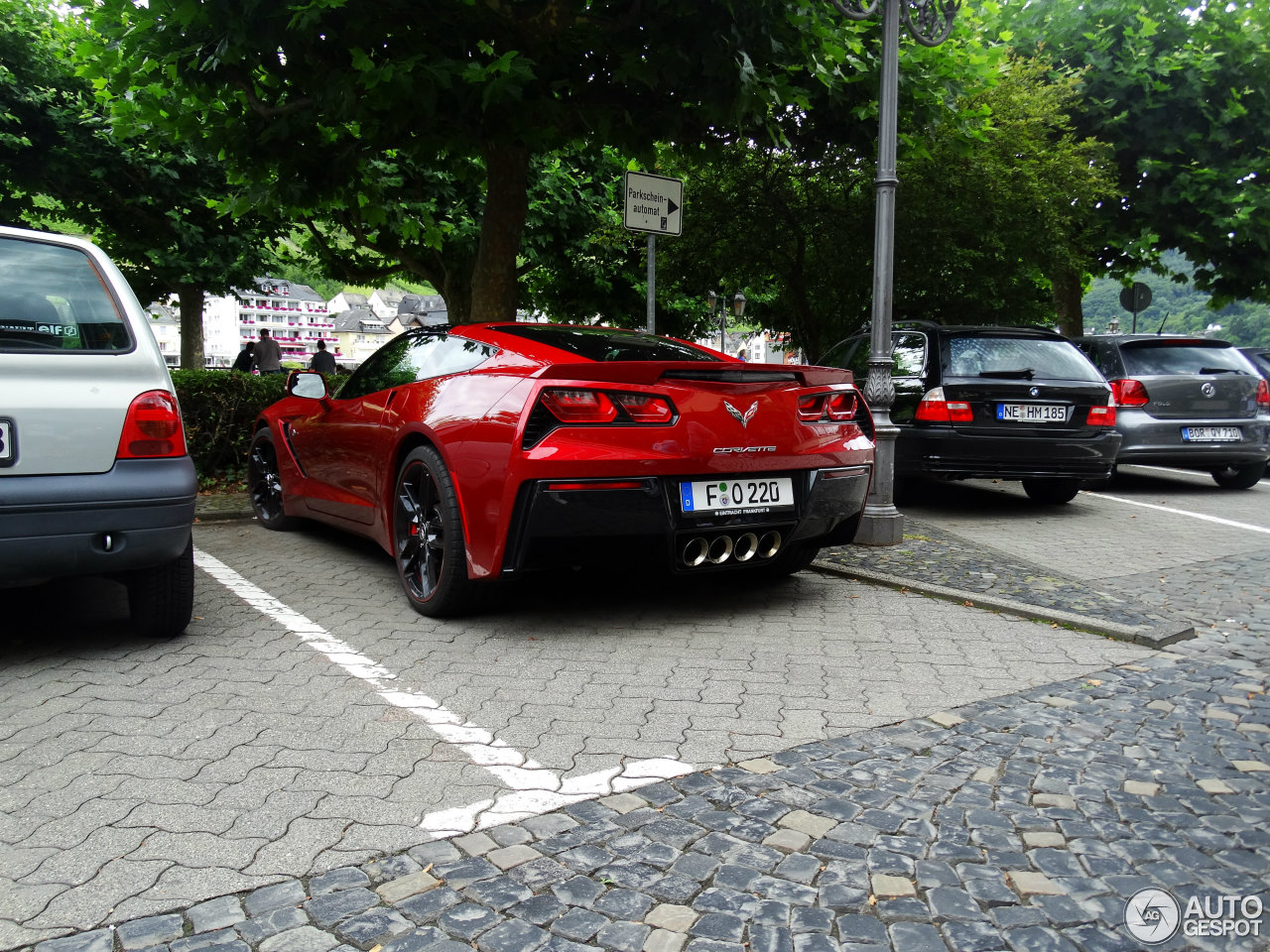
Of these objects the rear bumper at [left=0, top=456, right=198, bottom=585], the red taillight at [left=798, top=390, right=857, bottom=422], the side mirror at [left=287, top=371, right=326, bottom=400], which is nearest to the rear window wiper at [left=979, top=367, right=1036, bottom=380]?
the red taillight at [left=798, top=390, right=857, bottom=422]

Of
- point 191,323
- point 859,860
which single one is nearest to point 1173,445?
point 859,860

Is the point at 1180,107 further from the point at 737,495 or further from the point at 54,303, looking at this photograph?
the point at 54,303

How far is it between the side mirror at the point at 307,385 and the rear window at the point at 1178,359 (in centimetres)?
804

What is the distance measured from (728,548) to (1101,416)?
5004 mm

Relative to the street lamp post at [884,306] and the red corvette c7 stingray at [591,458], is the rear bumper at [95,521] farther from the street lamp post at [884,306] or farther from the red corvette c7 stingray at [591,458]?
the street lamp post at [884,306]

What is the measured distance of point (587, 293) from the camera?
91.9 ft

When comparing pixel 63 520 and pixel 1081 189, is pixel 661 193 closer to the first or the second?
pixel 63 520

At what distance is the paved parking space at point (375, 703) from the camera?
250 centimetres

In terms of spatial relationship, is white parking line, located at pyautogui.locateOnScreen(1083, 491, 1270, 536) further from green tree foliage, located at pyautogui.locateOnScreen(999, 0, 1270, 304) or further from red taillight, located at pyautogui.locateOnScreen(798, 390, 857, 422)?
green tree foliage, located at pyautogui.locateOnScreen(999, 0, 1270, 304)

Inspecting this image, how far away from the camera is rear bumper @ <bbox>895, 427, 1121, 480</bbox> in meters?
8.03

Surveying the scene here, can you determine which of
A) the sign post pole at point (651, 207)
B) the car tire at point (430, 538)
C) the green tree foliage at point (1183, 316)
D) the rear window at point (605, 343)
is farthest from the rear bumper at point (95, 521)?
the green tree foliage at point (1183, 316)

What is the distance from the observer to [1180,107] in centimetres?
1788

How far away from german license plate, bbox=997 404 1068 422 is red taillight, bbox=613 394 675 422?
15.2ft

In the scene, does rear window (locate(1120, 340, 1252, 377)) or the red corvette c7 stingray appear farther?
rear window (locate(1120, 340, 1252, 377))
